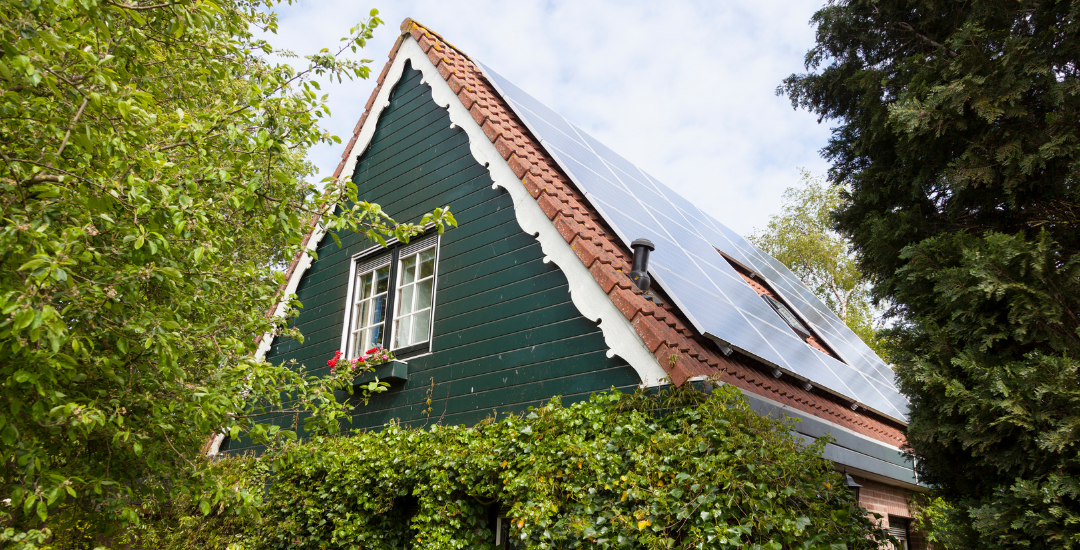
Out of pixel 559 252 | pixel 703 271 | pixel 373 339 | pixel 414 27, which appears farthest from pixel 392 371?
pixel 414 27

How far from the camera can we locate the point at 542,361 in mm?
6160

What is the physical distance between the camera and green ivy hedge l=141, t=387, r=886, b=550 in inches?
162

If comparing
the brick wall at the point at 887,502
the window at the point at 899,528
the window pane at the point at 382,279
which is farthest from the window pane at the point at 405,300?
the window at the point at 899,528

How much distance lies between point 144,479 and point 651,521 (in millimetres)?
3581

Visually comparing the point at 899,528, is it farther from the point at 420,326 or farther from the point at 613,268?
the point at 420,326

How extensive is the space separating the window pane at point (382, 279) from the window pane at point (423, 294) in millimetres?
728

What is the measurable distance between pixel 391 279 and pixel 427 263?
2.06ft

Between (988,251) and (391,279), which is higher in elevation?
(391,279)

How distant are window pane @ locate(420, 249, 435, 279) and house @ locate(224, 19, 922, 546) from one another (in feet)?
0.07

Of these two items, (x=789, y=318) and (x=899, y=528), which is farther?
(x=899, y=528)

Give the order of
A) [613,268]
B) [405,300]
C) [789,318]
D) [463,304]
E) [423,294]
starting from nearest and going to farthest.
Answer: [613,268]
[463,304]
[423,294]
[405,300]
[789,318]

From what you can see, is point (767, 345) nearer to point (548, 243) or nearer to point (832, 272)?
point (548, 243)

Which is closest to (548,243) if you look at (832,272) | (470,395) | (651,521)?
(470,395)

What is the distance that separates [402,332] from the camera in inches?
314
